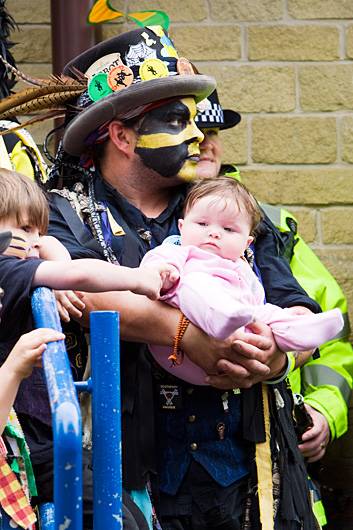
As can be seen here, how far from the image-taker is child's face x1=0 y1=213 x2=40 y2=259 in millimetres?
2964

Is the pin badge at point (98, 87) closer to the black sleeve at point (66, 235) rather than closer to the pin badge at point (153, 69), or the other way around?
the pin badge at point (153, 69)

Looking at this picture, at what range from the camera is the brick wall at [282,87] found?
5387 millimetres

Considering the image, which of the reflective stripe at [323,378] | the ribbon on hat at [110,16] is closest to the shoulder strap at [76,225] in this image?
the ribbon on hat at [110,16]

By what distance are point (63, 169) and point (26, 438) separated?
43.8 inches

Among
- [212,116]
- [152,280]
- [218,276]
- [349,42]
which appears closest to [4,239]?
[152,280]

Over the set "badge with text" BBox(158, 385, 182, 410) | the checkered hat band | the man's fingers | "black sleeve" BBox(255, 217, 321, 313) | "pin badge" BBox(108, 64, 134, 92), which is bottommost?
"badge with text" BBox(158, 385, 182, 410)

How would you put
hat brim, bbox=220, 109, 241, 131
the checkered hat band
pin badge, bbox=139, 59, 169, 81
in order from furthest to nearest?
hat brim, bbox=220, 109, 241, 131 → the checkered hat band → pin badge, bbox=139, 59, 169, 81

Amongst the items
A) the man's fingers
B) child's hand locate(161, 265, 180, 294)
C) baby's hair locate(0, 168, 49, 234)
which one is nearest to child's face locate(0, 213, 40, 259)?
baby's hair locate(0, 168, 49, 234)

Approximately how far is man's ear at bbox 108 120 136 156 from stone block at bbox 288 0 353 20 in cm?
191

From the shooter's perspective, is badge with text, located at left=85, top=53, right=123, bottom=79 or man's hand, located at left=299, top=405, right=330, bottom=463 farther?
man's hand, located at left=299, top=405, right=330, bottom=463

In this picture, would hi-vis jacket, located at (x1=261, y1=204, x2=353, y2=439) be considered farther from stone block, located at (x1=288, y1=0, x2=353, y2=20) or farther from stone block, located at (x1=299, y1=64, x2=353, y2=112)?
stone block, located at (x1=288, y1=0, x2=353, y2=20)

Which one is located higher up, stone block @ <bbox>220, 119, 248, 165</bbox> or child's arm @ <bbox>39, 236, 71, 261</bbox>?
child's arm @ <bbox>39, 236, 71, 261</bbox>

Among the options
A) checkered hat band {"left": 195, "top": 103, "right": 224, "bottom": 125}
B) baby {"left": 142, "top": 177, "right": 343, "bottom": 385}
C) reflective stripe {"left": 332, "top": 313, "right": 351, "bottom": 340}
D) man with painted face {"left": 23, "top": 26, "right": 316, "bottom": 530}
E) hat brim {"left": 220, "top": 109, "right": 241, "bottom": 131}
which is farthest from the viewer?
hat brim {"left": 220, "top": 109, "right": 241, "bottom": 131}

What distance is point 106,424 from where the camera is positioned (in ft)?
8.10
